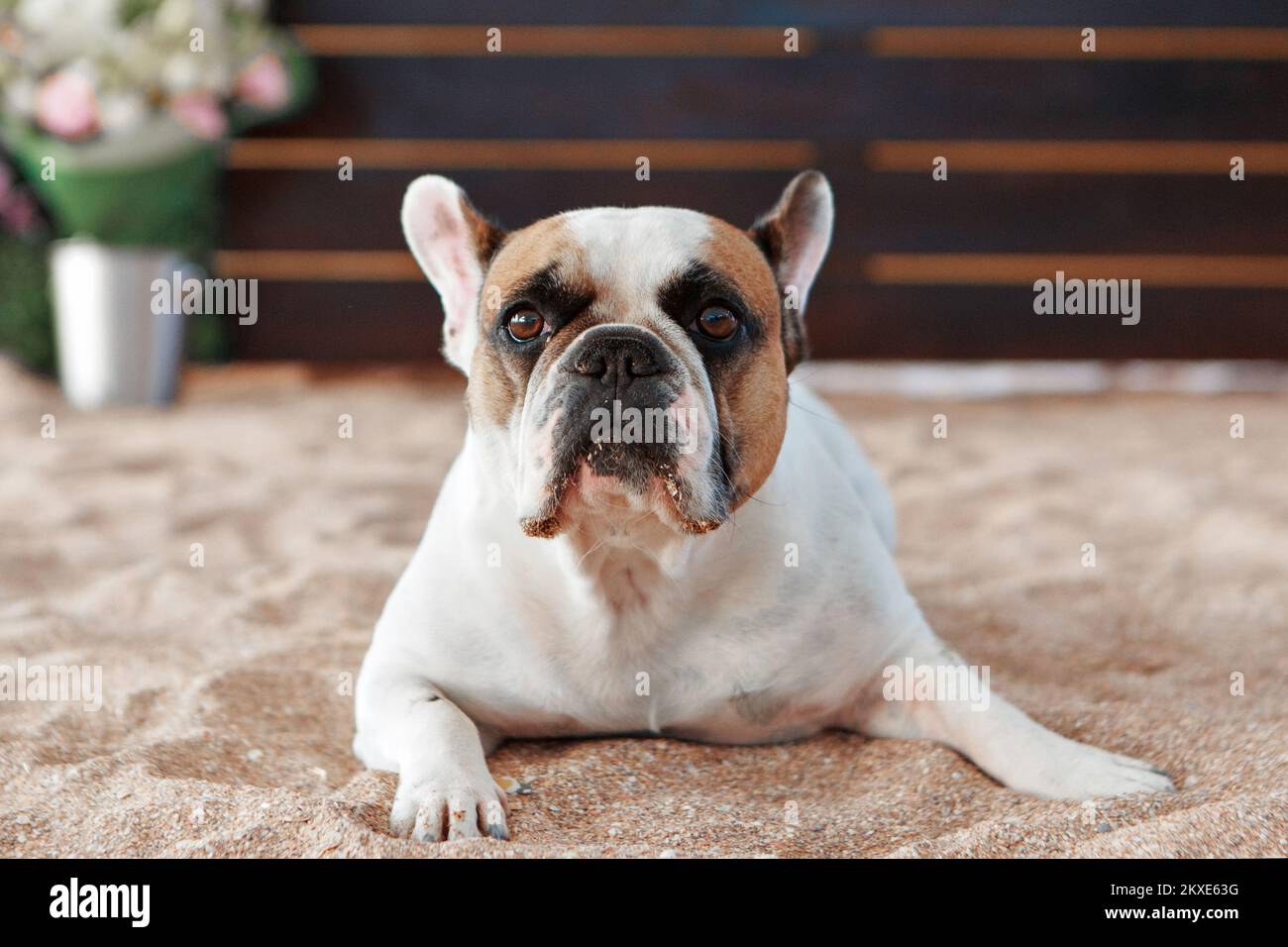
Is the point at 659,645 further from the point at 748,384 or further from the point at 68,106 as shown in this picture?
the point at 68,106

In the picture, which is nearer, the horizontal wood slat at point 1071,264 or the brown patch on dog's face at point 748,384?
the brown patch on dog's face at point 748,384

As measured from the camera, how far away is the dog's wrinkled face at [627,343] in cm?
164

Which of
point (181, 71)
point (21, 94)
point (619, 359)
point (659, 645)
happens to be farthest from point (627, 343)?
point (21, 94)

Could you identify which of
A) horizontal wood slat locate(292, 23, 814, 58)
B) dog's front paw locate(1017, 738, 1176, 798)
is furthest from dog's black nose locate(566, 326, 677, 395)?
horizontal wood slat locate(292, 23, 814, 58)

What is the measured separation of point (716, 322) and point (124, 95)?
13.3 feet

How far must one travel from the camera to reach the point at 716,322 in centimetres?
181

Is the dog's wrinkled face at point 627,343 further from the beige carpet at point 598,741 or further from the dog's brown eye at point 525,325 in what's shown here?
the beige carpet at point 598,741

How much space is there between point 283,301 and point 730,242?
4670 millimetres

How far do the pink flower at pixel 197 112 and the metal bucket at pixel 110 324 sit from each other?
52 cm

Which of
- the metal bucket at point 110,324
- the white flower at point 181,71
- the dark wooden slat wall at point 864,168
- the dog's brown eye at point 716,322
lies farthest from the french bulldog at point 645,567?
the dark wooden slat wall at point 864,168

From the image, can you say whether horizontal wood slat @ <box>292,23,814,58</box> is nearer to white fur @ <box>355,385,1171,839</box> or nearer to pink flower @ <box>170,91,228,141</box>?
pink flower @ <box>170,91,228,141</box>

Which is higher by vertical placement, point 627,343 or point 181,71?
point 181,71

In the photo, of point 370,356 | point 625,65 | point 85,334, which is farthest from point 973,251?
point 85,334
